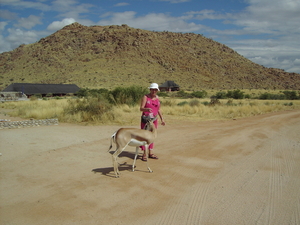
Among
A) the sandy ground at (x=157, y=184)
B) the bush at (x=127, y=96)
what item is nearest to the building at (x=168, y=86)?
the bush at (x=127, y=96)

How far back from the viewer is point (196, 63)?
87.8 m

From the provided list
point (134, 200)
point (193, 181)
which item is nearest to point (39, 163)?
point (134, 200)

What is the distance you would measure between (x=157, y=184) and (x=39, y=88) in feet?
190

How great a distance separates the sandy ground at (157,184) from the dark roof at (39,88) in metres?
50.5

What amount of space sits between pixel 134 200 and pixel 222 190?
199cm

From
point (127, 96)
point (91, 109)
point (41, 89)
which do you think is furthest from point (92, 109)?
point (41, 89)

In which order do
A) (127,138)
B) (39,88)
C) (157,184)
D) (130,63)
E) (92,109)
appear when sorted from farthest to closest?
(130,63)
(39,88)
(92,109)
(127,138)
(157,184)

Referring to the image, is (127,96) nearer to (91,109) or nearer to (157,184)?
(91,109)

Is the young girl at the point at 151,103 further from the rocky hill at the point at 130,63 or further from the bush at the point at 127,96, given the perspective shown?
the rocky hill at the point at 130,63

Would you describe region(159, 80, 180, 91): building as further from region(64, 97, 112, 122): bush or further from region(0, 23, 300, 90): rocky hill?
region(64, 97, 112, 122): bush

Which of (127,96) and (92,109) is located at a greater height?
(127,96)

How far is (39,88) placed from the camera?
2293 inches

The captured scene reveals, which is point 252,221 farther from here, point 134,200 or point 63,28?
point 63,28

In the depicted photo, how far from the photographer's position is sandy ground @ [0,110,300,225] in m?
4.74
